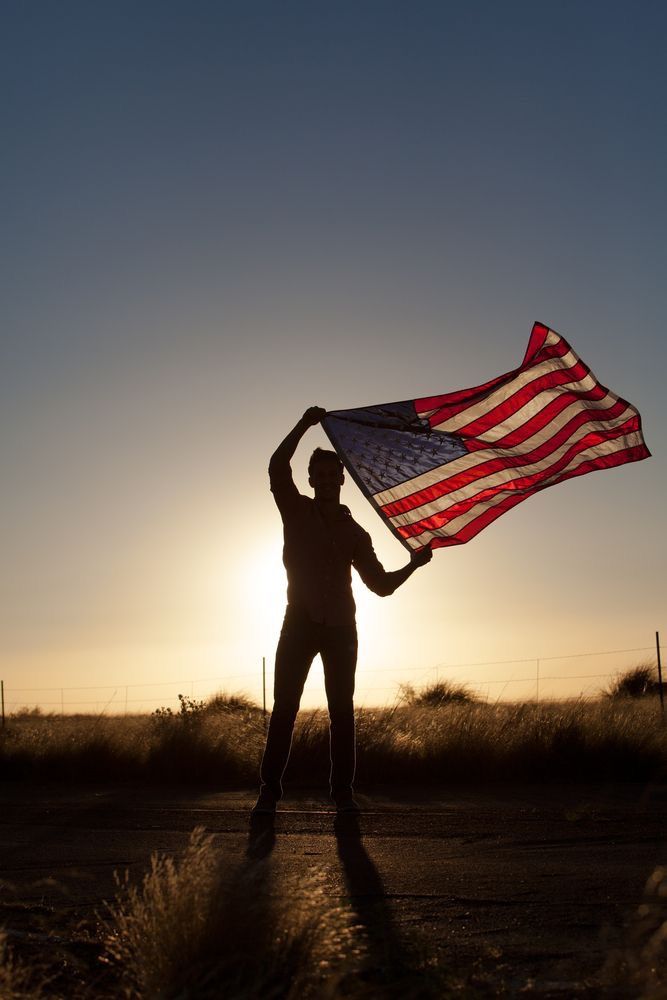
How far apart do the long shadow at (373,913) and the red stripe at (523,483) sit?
282cm

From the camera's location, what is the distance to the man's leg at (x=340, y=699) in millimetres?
6559

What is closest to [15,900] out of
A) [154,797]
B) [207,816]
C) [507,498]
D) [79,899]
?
[79,899]

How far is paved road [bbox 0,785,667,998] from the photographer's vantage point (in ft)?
10.6

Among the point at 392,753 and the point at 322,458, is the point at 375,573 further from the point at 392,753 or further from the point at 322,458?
the point at 392,753

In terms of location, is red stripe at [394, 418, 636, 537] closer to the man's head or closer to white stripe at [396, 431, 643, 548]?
white stripe at [396, 431, 643, 548]

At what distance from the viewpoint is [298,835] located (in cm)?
564

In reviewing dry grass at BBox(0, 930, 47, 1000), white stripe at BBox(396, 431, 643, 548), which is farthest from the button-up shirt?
dry grass at BBox(0, 930, 47, 1000)

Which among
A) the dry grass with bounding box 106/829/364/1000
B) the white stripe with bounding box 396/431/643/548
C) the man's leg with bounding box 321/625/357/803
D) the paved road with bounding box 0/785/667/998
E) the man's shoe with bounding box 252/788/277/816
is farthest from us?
the white stripe with bounding box 396/431/643/548

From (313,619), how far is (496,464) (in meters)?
2.40

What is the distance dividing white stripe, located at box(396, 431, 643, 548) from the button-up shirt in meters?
1.04

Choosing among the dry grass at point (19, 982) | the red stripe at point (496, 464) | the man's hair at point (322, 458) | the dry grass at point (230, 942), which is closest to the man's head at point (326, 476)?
the man's hair at point (322, 458)

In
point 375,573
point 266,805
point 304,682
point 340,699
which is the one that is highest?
point 375,573

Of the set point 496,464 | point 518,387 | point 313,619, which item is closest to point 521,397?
point 518,387

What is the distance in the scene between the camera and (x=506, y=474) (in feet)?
26.8
